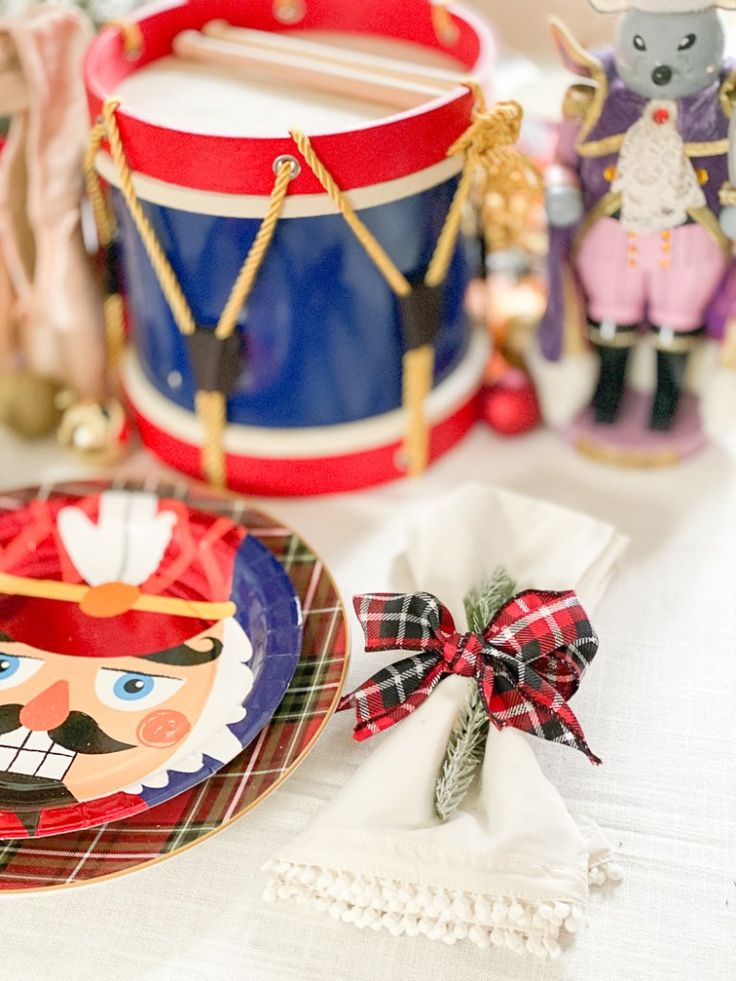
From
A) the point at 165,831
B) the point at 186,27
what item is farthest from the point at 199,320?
the point at 165,831

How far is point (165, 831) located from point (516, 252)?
2.10ft

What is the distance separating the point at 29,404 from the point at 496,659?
47 centimetres

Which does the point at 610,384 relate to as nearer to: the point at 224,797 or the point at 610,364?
the point at 610,364

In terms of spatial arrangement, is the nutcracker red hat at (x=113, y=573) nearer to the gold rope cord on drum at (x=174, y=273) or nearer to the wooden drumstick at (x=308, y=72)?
the gold rope cord on drum at (x=174, y=273)

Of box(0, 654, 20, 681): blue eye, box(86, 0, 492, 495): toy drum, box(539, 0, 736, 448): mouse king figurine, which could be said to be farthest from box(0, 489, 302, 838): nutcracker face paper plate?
box(539, 0, 736, 448): mouse king figurine

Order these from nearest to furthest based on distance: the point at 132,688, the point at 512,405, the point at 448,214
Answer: the point at 132,688 < the point at 448,214 < the point at 512,405

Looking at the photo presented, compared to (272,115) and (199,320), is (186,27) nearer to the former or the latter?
(272,115)

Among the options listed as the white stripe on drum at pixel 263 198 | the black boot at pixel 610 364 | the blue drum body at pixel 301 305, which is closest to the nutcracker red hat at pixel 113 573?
the blue drum body at pixel 301 305

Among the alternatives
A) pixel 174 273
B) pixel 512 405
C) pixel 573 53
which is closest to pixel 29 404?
pixel 174 273

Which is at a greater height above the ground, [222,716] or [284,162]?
[284,162]

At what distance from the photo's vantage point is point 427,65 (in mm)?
888

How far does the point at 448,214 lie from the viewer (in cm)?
80

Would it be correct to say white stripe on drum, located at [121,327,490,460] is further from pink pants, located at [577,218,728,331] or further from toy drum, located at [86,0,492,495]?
pink pants, located at [577,218,728,331]

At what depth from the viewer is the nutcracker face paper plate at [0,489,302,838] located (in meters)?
0.64
